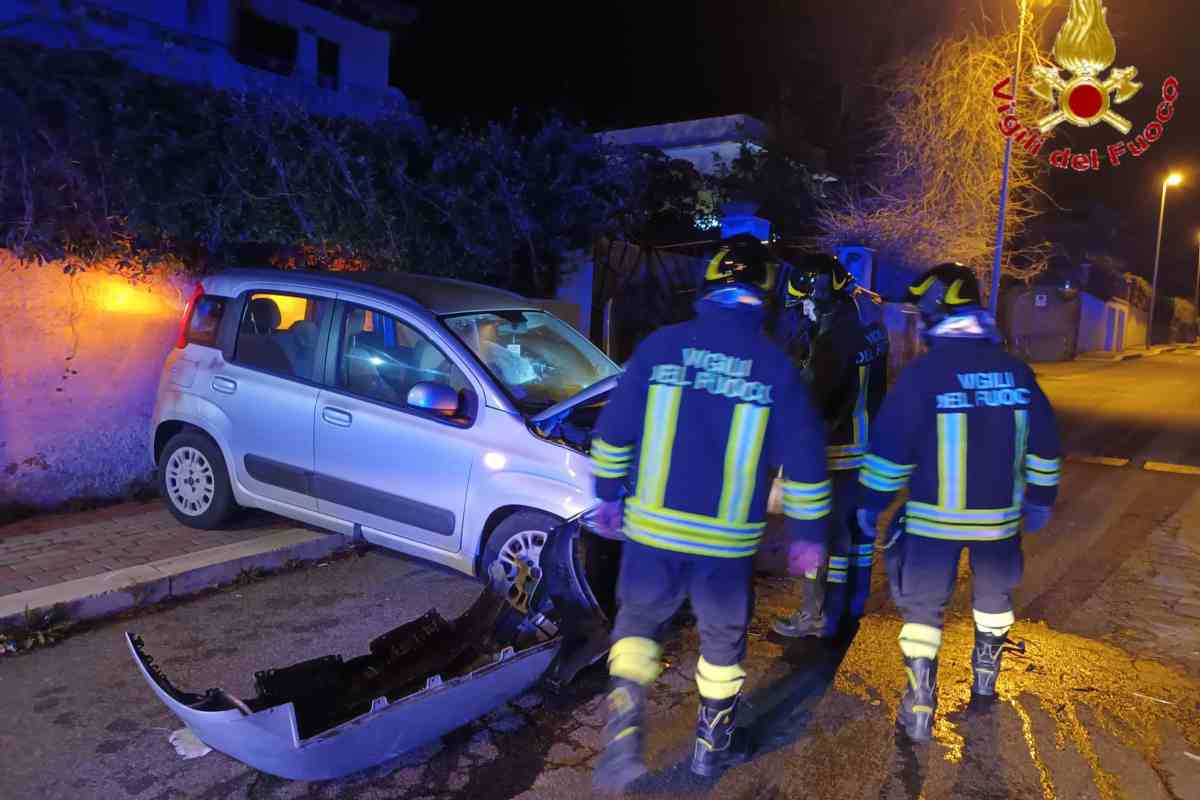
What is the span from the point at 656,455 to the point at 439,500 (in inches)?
81.9

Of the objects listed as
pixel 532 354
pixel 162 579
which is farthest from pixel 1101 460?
pixel 162 579

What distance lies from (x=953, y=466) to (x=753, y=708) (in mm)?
1407

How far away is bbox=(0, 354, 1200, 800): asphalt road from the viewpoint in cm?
337

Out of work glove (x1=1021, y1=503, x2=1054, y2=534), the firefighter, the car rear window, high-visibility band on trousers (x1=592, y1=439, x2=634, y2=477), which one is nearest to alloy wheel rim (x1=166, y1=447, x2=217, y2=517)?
the car rear window

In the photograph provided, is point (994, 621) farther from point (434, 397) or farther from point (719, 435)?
point (434, 397)

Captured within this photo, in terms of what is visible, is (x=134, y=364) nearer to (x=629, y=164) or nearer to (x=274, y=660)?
(x=274, y=660)

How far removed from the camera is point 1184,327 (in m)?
47.2

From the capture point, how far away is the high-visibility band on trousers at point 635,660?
3.21 m

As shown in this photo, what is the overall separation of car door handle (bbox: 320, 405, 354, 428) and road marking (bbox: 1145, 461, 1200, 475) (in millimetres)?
8580

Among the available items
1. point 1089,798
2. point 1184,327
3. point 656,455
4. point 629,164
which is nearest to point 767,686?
point 1089,798

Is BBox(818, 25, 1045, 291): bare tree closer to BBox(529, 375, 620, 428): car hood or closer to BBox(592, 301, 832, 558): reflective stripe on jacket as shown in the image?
BBox(529, 375, 620, 428): car hood

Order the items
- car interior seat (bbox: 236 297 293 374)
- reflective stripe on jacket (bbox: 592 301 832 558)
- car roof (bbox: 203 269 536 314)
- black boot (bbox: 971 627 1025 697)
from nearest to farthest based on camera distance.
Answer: reflective stripe on jacket (bbox: 592 301 832 558)
black boot (bbox: 971 627 1025 697)
car roof (bbox: 203 269 536 314)
car interior seat (bbox: 236 297 293 374)

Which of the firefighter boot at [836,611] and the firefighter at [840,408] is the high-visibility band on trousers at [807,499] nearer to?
the firefighter at [840,408]

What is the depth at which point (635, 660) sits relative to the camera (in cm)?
323
